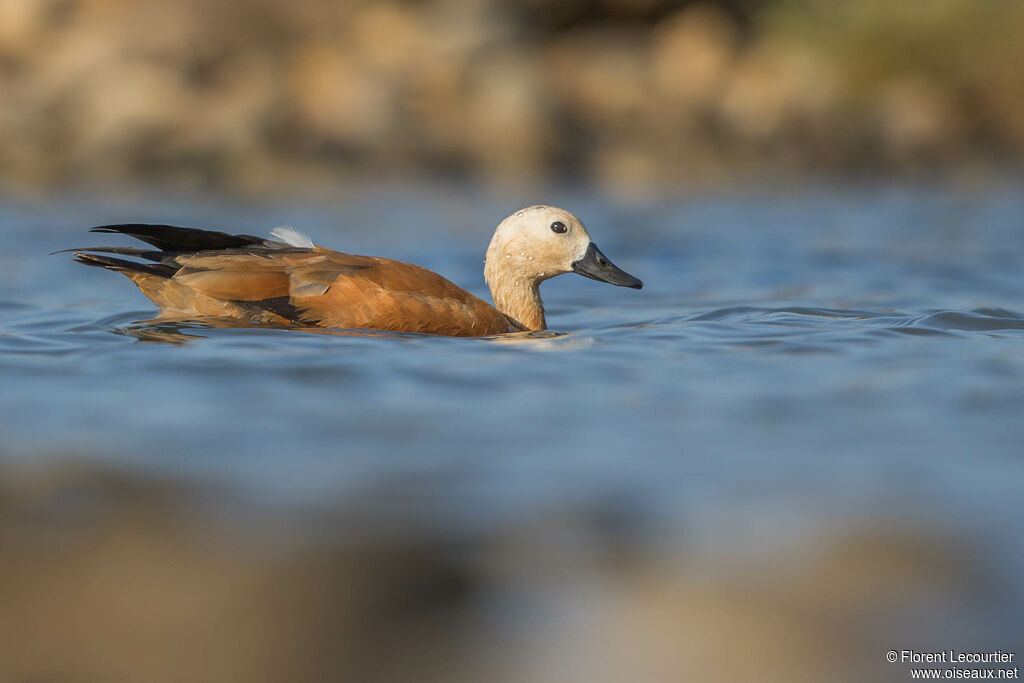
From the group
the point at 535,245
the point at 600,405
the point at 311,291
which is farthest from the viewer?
the point at 535,245

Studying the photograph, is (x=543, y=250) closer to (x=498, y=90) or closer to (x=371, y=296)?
(x=371, y=296)

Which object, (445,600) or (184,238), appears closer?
(445,600)

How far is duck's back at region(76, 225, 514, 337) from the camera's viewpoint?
5.85 metres

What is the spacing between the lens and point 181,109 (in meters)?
17.8

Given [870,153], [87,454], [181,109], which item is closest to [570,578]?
[87,454]

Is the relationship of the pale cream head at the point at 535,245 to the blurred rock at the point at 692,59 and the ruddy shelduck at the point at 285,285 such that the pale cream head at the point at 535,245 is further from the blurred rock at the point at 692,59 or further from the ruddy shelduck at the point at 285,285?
the blurred rock at the point at 692,59

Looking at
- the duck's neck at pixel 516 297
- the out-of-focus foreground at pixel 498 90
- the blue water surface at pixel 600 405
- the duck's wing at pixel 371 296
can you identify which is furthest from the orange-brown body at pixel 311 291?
the out-of-focus foreground at pixel 498 90

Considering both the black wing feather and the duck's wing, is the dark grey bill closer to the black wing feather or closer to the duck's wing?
the duck's wing

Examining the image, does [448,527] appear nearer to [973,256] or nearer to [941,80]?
[973,256]

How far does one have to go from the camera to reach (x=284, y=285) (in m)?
5.88

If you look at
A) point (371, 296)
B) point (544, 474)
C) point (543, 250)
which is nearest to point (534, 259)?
point (543, 250)

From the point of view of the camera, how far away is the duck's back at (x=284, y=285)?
230 inches

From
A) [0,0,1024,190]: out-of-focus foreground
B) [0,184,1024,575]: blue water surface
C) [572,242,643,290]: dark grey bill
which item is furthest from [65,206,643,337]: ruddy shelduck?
[0,0,1024,190]: out-of-focus foreground

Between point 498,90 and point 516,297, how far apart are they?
13041 mm
